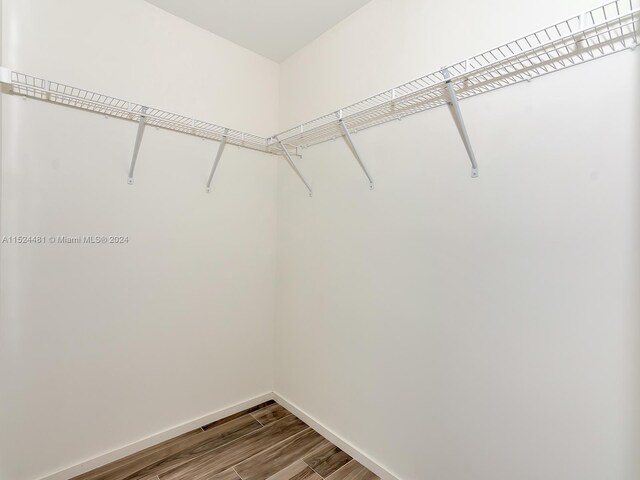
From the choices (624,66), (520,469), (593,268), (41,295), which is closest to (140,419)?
(41,295)

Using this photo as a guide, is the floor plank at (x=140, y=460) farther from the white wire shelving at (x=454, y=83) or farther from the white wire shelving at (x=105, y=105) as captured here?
the white wire shelving at (x=105, y=105)

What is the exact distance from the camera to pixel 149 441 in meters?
1.96

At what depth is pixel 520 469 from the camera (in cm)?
128

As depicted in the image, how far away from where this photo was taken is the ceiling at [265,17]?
1.89 meters

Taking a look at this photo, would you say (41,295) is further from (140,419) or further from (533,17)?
(533,17)

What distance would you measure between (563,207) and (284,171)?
181cm

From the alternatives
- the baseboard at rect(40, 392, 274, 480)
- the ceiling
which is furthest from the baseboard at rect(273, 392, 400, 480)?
the ceiling

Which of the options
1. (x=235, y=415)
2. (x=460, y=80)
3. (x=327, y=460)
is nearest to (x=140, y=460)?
(x=235, y=415)

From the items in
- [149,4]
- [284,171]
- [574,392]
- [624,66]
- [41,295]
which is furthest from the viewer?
[284,171]

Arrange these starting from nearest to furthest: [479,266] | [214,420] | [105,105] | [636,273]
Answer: [636,273] < [479,266] < [105,105] < [214,420]

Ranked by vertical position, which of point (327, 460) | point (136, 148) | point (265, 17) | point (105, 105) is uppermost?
point (265, 17)

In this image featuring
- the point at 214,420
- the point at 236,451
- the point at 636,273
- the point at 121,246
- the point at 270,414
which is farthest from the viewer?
the point at 270,414

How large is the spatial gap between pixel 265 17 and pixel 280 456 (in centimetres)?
269

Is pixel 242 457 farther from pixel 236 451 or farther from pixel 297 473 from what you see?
pixel 297 473
